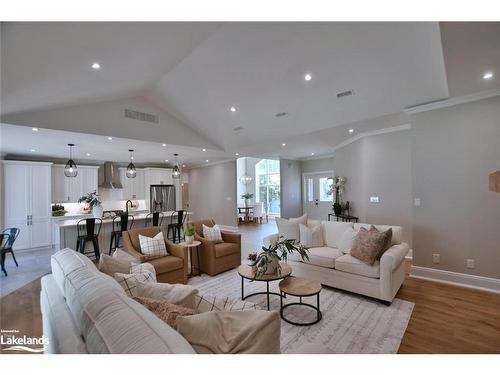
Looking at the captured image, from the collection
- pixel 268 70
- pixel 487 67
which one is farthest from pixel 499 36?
pixel 268 70

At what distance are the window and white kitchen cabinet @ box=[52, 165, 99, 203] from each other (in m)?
7.59

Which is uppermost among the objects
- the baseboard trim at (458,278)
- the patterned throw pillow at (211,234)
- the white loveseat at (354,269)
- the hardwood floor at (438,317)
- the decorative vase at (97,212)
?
the decorative vase at (97,212)

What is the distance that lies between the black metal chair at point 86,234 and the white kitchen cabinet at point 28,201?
2587 mm

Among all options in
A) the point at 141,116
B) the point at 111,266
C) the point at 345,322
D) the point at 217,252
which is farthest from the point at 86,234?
the point at 345,322

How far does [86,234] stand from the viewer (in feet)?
16.7

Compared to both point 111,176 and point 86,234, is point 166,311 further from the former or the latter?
point 111,176

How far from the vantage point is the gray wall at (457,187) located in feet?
11.0

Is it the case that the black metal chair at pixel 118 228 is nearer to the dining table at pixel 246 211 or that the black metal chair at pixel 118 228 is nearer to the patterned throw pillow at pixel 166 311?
the patterned throw pillow at pixel 166 311

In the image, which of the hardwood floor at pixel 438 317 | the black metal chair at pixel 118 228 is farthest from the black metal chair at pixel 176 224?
the hardwood floor at pixel 438 317

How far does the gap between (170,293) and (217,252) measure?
7.80ft

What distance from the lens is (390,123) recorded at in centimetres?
476

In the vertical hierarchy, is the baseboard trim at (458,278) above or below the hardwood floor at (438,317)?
above
